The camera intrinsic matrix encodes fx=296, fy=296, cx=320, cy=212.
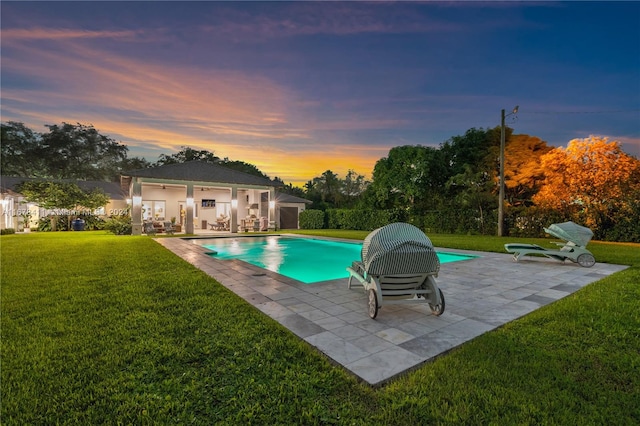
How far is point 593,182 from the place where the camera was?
47.7ft

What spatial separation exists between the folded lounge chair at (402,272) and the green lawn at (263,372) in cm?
99

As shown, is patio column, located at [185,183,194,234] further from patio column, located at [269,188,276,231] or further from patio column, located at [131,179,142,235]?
patio column, located at [269,188,276,231]

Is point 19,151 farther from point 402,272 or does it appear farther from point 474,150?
point 474,150

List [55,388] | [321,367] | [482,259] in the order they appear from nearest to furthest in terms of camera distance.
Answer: [55,388]
[321,367]
[482,259]

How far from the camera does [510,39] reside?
15172 millimetres

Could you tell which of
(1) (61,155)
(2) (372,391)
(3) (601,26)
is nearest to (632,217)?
(3) (601,26)

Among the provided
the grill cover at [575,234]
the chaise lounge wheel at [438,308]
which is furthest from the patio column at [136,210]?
the grill cover at [575,234]

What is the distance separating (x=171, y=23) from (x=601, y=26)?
21.0 meters

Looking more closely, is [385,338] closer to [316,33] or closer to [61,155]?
[316,33]

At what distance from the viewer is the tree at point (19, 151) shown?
35.5m

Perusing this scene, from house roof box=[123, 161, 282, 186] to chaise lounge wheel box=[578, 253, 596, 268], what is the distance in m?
18.6

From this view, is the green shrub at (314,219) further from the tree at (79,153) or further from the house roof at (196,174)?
the tree at (79,153)

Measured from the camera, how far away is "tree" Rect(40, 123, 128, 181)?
127 feet

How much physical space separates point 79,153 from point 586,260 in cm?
5277
